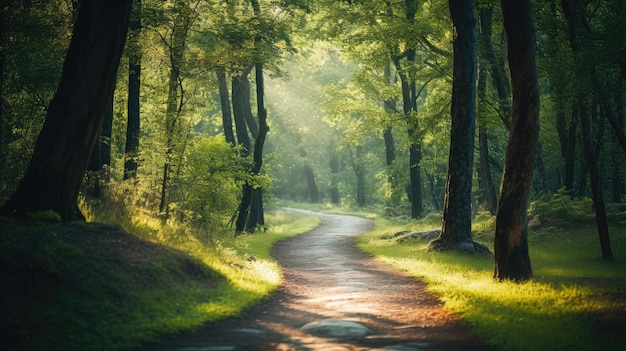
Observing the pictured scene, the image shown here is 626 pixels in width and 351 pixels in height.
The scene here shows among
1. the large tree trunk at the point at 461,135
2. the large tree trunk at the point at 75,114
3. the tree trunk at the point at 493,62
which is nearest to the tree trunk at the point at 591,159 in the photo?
the large tree trunk at the point at 461,135

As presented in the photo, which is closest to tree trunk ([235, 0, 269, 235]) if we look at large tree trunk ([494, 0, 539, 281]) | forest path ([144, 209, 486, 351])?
forest path ([144, 209, 486, 351])

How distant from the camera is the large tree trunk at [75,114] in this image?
8633 millimetres

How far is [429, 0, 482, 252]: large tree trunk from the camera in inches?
618

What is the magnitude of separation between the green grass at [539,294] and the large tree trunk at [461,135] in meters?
1.02

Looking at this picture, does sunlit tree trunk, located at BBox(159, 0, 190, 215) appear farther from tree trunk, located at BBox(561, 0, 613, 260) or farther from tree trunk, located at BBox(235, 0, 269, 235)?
tree trunk, located at BBox(561, 0, 613, 260)

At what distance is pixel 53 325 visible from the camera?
236 inches

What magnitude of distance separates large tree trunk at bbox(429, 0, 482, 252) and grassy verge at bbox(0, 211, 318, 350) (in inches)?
305

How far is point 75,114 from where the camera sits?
8.77 metres

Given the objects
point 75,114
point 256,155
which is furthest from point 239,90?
point 75,114

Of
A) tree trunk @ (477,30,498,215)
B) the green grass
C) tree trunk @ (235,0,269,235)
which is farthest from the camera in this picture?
tree trunk @ (235,0,269,235)

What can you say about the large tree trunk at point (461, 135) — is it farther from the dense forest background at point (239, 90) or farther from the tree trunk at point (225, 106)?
the tree trunk at point (225, 106)

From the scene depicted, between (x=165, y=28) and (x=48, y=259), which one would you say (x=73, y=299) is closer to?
(x=48, y=259)

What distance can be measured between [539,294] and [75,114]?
8.24 m

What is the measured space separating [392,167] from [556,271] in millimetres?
24705
